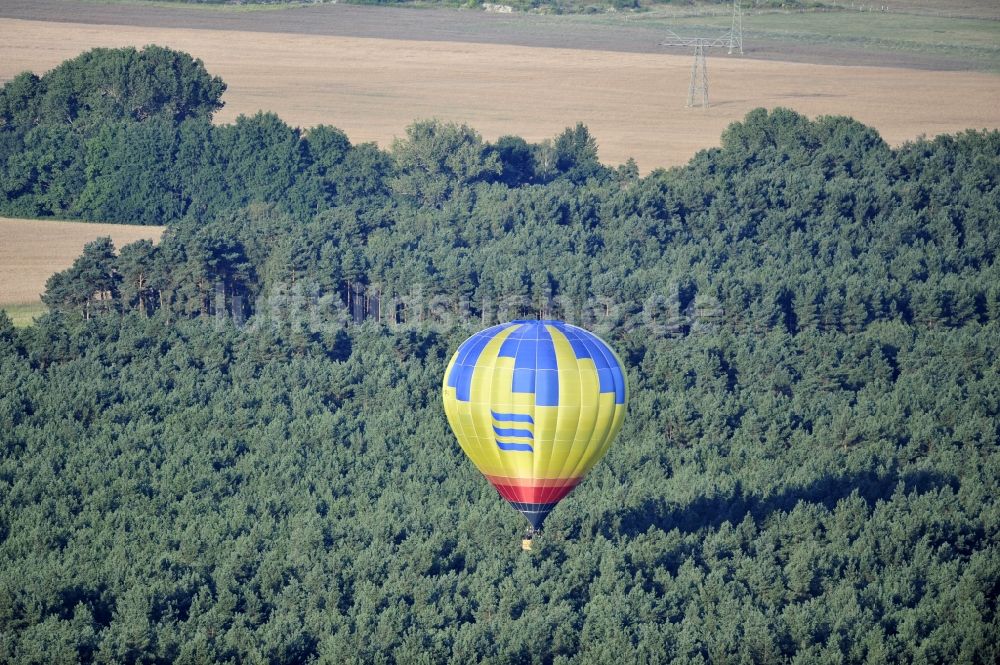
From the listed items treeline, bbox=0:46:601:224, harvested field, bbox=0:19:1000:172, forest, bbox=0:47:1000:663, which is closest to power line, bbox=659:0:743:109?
harvested field, bbox=0:19:1000:172

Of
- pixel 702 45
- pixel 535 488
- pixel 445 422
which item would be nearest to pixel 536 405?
pixel 535 488

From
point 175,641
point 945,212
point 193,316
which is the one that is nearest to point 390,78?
point 945,212

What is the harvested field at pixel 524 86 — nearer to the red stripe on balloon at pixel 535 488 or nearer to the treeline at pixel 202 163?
the treeline at pixel 202 163

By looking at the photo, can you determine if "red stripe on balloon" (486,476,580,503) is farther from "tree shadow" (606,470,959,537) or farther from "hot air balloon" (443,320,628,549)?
"tree shadow" (606,470,959,537)

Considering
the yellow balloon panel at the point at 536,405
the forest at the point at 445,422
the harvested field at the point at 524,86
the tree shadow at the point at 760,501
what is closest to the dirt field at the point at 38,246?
the forest at the point at 445,422

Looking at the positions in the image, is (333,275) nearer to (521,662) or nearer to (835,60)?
(521,662)
